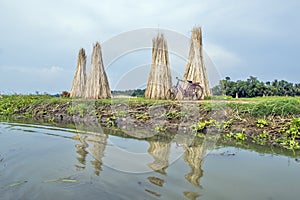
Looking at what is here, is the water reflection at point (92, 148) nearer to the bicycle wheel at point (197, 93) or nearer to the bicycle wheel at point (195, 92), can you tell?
the bicycle wheel at point (195, 92)

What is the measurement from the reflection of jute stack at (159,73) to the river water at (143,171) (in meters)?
3.90

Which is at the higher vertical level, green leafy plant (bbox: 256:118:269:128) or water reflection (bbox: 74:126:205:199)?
green leafy plant (bbox: 256:118:269:128)

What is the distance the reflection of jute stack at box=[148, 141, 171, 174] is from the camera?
9.19 ft

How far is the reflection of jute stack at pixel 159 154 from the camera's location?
280 cm

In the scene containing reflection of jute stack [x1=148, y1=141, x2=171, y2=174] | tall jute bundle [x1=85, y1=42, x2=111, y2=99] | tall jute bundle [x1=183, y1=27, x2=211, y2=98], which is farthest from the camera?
tall jute bundle [x1=85, y1=42, x2=111, y2=99]

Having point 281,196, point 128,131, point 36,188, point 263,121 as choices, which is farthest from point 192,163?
point 128,131

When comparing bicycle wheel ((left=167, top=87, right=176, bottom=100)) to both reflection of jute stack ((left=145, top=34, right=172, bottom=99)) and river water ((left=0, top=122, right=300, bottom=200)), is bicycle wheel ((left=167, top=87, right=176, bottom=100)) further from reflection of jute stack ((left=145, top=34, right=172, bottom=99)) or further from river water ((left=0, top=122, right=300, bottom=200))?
river water ((left=0, top=122, right=300, bottom=200))

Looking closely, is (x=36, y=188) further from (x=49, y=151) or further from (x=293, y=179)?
(x=293, y=179)

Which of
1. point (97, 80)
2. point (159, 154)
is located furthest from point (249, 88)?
point (159, 154)

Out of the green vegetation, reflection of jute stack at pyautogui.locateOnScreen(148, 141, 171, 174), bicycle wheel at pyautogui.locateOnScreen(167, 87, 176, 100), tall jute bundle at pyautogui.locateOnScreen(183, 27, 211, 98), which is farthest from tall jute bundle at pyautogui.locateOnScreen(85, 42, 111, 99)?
reflection of jute stack at pyautogui.locateOnScreen(148, 141, 171, 174)

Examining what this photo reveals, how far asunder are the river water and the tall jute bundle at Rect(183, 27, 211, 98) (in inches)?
158

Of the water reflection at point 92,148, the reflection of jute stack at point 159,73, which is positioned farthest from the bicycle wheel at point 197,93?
the water reflection at point 92,148

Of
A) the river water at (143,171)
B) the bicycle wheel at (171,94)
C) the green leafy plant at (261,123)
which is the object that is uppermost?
the bicycle wheel at (171,94)

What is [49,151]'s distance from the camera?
3512 millimetres
